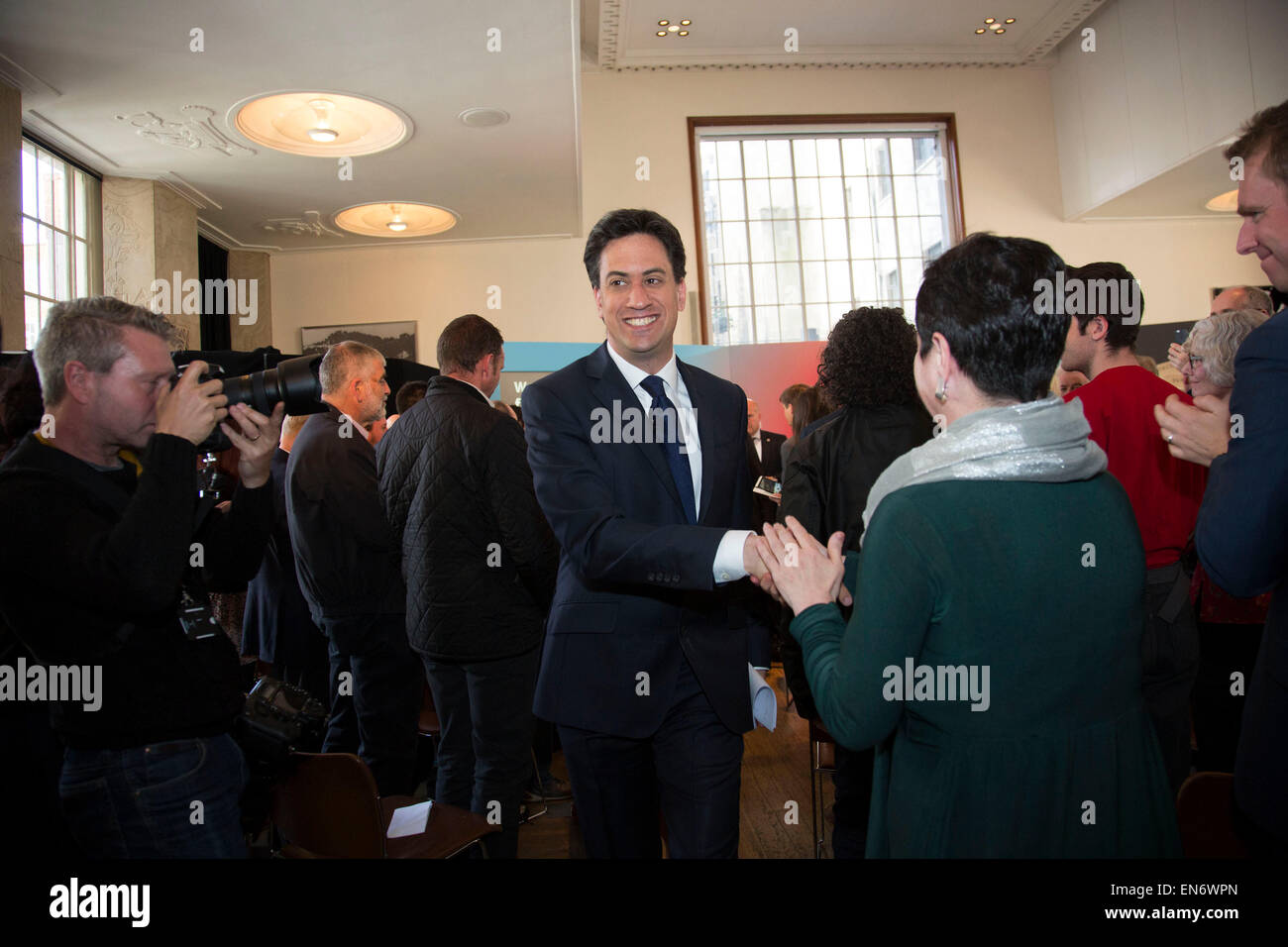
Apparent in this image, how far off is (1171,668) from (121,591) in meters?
2.26

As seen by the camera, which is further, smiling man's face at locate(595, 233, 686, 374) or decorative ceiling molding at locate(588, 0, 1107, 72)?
decorative ceiling molding at locate(588, 0, 1107, 72)

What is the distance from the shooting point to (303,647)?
3.46 metres

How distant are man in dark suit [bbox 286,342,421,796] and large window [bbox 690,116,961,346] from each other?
289 inches

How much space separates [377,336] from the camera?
31.8 feet

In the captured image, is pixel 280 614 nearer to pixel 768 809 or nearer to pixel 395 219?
pixel 768 809

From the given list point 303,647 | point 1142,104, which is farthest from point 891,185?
point 303,647

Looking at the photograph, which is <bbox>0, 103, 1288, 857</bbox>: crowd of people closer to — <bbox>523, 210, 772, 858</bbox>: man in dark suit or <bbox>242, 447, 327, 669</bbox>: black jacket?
<bbox>523, 210, 772, 858</bbox>: man in dark suit

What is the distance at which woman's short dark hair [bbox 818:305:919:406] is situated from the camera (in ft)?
7.16

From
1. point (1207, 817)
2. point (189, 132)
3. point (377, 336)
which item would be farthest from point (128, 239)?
point (1207, 817)

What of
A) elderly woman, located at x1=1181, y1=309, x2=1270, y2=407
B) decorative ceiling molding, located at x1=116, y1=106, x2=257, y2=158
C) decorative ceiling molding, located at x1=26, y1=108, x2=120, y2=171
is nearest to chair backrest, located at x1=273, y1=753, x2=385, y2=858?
elderly woman, located at x1=1181, y1=309, x2=1270, y2=407

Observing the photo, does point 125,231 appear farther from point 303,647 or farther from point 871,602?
point 871,602

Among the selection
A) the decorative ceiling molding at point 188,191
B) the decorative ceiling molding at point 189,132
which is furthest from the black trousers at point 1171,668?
the decorative ceiling molding at point 188,191

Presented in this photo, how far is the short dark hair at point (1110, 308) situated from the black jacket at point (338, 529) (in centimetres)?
236
